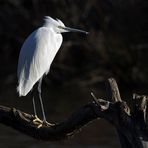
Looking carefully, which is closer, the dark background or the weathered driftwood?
the weathered driftwood

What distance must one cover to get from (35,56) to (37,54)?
0.19ft

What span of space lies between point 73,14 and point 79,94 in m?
2.60

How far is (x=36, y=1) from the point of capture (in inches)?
778

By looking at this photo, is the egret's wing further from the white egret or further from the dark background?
the dark background

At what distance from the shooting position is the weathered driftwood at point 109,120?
5965 millimetres

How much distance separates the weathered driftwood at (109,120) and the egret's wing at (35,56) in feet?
4.36

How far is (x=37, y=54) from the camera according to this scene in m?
8.64

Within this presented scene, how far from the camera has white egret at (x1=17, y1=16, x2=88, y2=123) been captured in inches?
328

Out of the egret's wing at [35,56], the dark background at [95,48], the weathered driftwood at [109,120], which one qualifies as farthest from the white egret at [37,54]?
the dark background at [95,48]

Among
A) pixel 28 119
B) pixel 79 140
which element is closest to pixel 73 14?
pixel 79 140

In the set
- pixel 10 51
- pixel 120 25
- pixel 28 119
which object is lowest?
pixel 10 51

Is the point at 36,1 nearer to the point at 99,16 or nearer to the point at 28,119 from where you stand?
the point at 99,16

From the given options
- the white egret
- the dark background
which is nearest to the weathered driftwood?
the white egret

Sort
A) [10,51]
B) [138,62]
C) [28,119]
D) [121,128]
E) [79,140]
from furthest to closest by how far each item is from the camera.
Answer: [10,51], [138,62], [79,140], [28,119], [121,128]
